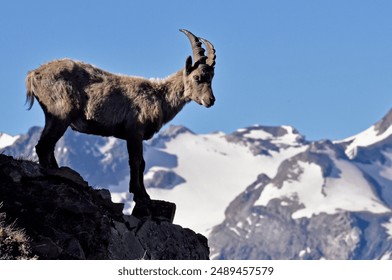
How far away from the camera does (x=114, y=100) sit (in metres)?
30.7

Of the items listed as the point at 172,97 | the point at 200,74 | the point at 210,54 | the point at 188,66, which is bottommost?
the point at 172,97

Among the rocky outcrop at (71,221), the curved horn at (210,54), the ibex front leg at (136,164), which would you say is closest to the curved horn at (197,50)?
the curved horn at (210,54)

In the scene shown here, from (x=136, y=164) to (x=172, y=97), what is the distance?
8.81ft

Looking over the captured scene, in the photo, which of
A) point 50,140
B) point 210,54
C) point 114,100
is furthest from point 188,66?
point 50,140

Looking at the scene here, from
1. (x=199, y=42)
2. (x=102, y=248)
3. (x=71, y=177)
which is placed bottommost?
(x=102, y=248)

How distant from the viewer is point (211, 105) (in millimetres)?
32281

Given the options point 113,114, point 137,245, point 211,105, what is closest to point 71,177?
point 137,245

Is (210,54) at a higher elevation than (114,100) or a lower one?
→ higher

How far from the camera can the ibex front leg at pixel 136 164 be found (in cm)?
3042

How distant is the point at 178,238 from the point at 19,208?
20.6 feet

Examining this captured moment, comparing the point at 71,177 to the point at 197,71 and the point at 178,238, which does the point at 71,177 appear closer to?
the point at 178,238

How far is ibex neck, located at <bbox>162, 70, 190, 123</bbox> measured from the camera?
32.3m

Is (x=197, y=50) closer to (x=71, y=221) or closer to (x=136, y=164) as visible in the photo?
(x=136, y=164)

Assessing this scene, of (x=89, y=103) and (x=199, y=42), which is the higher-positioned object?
(x=199, y=42)
